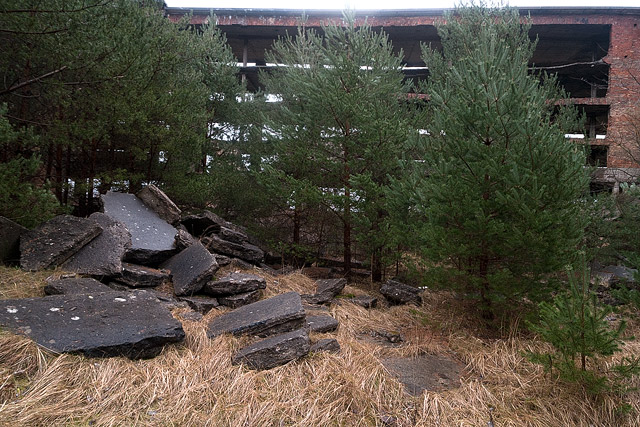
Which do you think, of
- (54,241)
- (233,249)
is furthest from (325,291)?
(54,241)

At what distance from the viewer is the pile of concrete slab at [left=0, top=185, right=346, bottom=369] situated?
338 cm

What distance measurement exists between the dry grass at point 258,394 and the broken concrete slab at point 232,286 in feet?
4.82

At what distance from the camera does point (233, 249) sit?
23.5 ft

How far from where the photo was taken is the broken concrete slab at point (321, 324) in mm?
4531

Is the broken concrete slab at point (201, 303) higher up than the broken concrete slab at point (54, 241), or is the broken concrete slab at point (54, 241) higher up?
the broken concrete slab at point (54, 241)

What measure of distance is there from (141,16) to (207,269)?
4.48 meters

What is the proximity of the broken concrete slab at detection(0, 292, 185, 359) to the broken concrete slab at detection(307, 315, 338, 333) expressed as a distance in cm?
151

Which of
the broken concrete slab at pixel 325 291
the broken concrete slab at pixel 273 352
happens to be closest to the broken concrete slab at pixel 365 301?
the broken concrete slab at pixel 325 291

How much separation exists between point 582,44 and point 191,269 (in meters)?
16.9

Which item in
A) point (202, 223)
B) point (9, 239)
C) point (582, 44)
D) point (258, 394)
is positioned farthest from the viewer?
point (582, 44)

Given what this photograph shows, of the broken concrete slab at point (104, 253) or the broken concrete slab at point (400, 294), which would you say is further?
the broken concrete slab at point (400, 294)

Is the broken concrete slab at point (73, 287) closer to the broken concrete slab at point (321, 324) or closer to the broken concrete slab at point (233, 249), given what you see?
the broken concrete slab at point (321, 324)

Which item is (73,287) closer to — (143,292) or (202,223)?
(143,292)

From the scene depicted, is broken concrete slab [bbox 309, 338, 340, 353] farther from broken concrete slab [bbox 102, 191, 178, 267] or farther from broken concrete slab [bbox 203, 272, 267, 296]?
broken concrete slab [bbox 102, 191, 178, 267]
